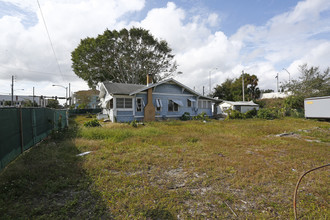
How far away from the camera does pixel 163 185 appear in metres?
3.63

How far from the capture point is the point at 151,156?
5.62 meters

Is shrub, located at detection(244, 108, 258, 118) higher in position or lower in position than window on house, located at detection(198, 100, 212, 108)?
lower

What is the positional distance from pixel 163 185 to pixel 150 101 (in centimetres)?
1384

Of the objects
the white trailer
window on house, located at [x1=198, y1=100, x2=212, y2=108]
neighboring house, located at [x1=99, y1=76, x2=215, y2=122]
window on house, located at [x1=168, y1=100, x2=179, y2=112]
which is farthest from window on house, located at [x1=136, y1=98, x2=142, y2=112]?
the white trailer

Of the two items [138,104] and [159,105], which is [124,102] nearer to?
[138,104]

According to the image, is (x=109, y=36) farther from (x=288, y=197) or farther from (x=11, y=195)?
(x=288, y=197)

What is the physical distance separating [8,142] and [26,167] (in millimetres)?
919

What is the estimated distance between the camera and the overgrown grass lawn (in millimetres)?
2723

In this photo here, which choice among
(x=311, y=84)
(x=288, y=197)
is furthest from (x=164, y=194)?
(x=311, y=84)

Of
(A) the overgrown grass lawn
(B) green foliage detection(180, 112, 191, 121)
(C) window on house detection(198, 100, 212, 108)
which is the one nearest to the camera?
(A) the overgrown grass lawn

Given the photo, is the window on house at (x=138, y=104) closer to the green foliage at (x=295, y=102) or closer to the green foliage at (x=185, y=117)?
the green foliage at (x=185, y=117)

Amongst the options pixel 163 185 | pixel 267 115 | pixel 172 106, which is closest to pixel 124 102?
pixel 172 106

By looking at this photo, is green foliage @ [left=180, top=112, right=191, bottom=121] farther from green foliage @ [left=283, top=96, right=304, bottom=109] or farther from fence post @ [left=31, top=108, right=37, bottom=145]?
green foliage @ [left=283, top=96, right=304, bottom=109]

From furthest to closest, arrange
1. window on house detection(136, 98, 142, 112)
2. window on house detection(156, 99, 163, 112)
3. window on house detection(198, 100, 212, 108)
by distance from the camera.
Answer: window on house detection(198, 100, 212, 108), window on house detection(156, 99, 163, 112), window on house detection(136, 98, 142, 112)
